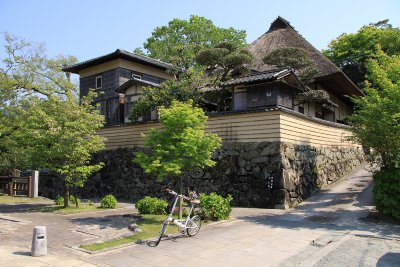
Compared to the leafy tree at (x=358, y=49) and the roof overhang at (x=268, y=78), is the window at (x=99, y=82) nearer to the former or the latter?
the roof overhang at (x=268, y=78)

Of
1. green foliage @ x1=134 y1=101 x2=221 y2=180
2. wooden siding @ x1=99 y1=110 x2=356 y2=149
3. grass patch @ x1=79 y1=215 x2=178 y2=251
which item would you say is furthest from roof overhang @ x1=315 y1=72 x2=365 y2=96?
grass patch @ x1=79 y1=215 x2=178 y2=251

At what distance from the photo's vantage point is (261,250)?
8039mm

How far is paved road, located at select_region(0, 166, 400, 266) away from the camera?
715 centimetres

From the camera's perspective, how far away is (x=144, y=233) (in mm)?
9766

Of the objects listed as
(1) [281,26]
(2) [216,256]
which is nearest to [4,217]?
(2) [216,256]

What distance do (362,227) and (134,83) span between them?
16265 mm

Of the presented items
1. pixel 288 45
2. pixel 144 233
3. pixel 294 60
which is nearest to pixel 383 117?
pixel 144 233

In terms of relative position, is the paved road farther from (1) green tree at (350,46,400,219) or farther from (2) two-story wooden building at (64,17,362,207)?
(2) two-story wooden building at (64,17,362,207)

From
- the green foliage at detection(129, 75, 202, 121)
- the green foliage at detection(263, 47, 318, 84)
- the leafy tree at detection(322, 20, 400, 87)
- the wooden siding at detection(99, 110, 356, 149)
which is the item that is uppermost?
the leafy tree at detection(322, 20, 400, 87)

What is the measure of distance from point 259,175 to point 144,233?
649 cm

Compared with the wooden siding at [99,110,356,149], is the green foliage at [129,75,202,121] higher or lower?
higher

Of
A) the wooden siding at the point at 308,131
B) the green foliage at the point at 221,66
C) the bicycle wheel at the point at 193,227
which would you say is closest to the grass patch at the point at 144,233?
the bicycle wheel at the point at 193,227

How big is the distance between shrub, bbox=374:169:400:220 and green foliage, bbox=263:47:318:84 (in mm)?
9764

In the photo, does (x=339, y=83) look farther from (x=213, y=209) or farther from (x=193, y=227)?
(x=193, y=227)
